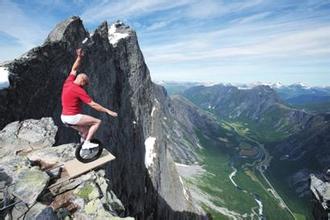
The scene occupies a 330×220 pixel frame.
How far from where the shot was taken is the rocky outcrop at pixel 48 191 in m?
17.0

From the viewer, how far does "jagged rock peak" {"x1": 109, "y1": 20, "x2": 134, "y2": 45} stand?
3860 inches

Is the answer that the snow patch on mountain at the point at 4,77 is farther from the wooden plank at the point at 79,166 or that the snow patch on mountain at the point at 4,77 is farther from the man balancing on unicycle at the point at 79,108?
the wooden plank at the point at 79,166

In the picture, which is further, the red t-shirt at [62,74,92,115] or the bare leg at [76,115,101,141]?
the bare leg at [76,115,101,141]

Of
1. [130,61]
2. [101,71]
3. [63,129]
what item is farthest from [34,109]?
[130,61]

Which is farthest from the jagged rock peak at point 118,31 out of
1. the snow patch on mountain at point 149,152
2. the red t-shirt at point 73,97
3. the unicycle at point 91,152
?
the red t-shirt at point 73,97

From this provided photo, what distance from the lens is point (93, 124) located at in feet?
70.4

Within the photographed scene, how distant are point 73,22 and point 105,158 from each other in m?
41.0

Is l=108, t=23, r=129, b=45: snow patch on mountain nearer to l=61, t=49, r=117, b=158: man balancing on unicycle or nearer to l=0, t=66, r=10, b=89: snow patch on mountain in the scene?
l=0, t=66, r=10, b=89: snow patch on mountain

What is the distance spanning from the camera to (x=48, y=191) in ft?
61.8

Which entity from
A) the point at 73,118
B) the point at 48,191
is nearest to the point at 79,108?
the point at 73,118

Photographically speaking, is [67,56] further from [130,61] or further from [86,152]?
[130,61]

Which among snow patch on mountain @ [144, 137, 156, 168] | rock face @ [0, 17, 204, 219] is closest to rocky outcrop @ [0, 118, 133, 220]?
rock face @ [0, 17, 204, 219]

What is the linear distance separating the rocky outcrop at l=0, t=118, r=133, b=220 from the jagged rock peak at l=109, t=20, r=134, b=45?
254 ft

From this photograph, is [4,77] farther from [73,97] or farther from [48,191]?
[48,191]
